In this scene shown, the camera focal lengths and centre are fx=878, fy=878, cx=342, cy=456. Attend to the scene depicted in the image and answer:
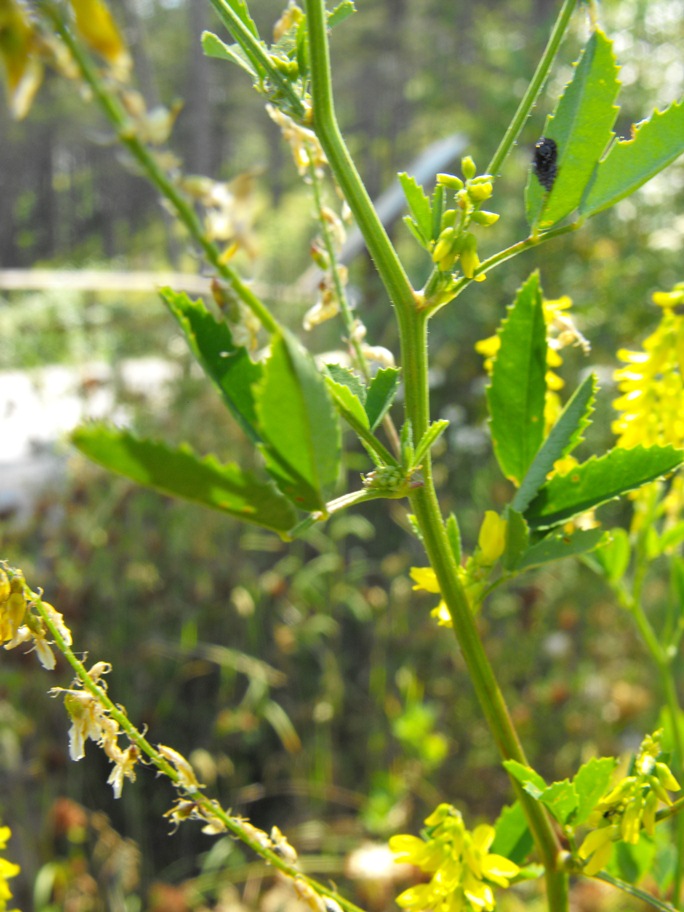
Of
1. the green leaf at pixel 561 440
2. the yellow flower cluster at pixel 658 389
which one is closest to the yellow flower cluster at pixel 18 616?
the green leaf at pixel 561 440

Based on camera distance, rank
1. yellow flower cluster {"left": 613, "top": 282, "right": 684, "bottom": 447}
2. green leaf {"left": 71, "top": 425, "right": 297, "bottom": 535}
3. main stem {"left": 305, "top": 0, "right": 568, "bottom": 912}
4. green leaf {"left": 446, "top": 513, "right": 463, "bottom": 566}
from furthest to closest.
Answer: yellow flower cluster {"left": 613, "top": 282, "right": 684, "bottom": 447} < green leaf {"left": 446, "top": 513, "right": 463, "bottom": 566} < main stem {"left": 305, "top": 0, "right": 568, "bottom": 912} < green leaf {"left": 71, "top": 425, "right": 297, "bottom": 535}

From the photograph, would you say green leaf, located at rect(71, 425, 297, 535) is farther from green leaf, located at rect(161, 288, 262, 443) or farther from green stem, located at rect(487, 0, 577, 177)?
green stem, located at rect(487, 0, 577, 177)

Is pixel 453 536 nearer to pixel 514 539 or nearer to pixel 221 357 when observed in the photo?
pixel 514 539

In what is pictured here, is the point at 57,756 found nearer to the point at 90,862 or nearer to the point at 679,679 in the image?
the point at 90,862

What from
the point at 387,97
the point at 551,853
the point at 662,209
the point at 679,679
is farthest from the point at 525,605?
the point at 387,97

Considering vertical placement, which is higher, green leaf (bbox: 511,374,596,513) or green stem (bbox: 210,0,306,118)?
green stem (bbox: 210,0,306,118)

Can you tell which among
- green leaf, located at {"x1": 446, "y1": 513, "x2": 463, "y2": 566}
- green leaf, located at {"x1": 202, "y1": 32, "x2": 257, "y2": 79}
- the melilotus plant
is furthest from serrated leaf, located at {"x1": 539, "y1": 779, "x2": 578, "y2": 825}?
green leaf, located at {"x1": 202, "y1": 32, "x2": 257, "y2": 79}
